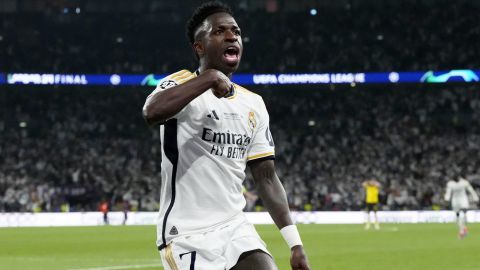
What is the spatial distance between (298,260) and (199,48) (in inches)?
51.3

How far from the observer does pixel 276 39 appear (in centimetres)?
5459

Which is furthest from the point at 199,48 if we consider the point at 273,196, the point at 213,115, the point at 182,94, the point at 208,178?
the point at 273,196

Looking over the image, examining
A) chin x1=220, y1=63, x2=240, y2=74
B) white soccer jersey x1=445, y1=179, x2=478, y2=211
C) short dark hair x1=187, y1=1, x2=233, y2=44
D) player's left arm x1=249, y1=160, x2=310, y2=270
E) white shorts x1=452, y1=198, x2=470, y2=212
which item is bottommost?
white shorts x1=452, y1=198, x2=470, y2=212

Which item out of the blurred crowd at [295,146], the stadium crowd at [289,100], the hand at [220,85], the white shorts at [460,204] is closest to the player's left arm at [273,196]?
the hand at [220,85]

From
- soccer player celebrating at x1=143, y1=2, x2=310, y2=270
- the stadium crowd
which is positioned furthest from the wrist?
the stadium crowd

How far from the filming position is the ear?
496cm

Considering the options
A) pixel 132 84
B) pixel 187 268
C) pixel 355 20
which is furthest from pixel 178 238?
pixel 355 20

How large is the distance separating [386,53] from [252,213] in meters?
18.3

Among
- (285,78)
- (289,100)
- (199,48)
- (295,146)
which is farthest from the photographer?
(289,100)

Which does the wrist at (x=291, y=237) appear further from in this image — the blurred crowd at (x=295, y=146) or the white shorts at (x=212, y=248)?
the blurred crowd at (x=295, y=146)

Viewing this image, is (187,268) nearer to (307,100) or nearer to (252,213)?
(252,213)

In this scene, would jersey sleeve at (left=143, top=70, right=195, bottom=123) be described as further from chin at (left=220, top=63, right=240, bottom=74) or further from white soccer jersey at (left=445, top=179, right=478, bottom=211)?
white soccer jersey at (left=445, top=179, right=478, bottom=211)

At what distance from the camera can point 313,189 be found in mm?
45688

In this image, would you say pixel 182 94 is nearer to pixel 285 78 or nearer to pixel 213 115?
pixel 213 115
